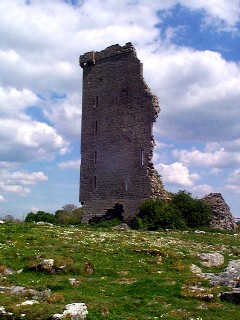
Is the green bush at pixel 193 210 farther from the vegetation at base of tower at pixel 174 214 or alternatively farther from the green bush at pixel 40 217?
the green bush at pixel 40 217

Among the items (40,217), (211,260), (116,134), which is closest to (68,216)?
(40,217)

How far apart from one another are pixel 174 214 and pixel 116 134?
1031 cm

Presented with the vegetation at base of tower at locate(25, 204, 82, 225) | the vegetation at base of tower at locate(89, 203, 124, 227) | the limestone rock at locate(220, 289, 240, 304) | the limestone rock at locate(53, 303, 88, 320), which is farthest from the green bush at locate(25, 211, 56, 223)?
the limestone rock at locate(53, 303, 88, 320)

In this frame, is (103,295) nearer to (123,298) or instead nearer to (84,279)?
(123,298)

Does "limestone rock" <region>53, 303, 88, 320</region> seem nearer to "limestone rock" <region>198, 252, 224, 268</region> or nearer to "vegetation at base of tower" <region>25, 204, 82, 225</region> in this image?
"limestone rock" <region>198, 252, 224, 268</region>

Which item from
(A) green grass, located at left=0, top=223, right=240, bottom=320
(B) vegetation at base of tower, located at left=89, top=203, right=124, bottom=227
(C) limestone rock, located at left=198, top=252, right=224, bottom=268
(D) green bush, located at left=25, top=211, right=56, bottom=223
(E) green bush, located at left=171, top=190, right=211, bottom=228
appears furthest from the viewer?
(D) green bush, located at left=25, top=211, right=56, bottom=223

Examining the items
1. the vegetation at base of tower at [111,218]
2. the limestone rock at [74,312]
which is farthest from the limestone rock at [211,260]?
the vegetation at base of tower at [111,218]

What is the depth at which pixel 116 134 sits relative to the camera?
1917 inches

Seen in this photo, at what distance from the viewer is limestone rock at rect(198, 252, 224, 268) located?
2212 centimetres

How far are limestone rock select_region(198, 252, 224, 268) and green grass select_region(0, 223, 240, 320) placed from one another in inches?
17.0

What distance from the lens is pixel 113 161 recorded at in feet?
160

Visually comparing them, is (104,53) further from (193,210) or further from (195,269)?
(195,269)

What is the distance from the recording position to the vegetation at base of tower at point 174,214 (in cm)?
4281

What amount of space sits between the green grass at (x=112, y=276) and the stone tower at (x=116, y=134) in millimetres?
18442
